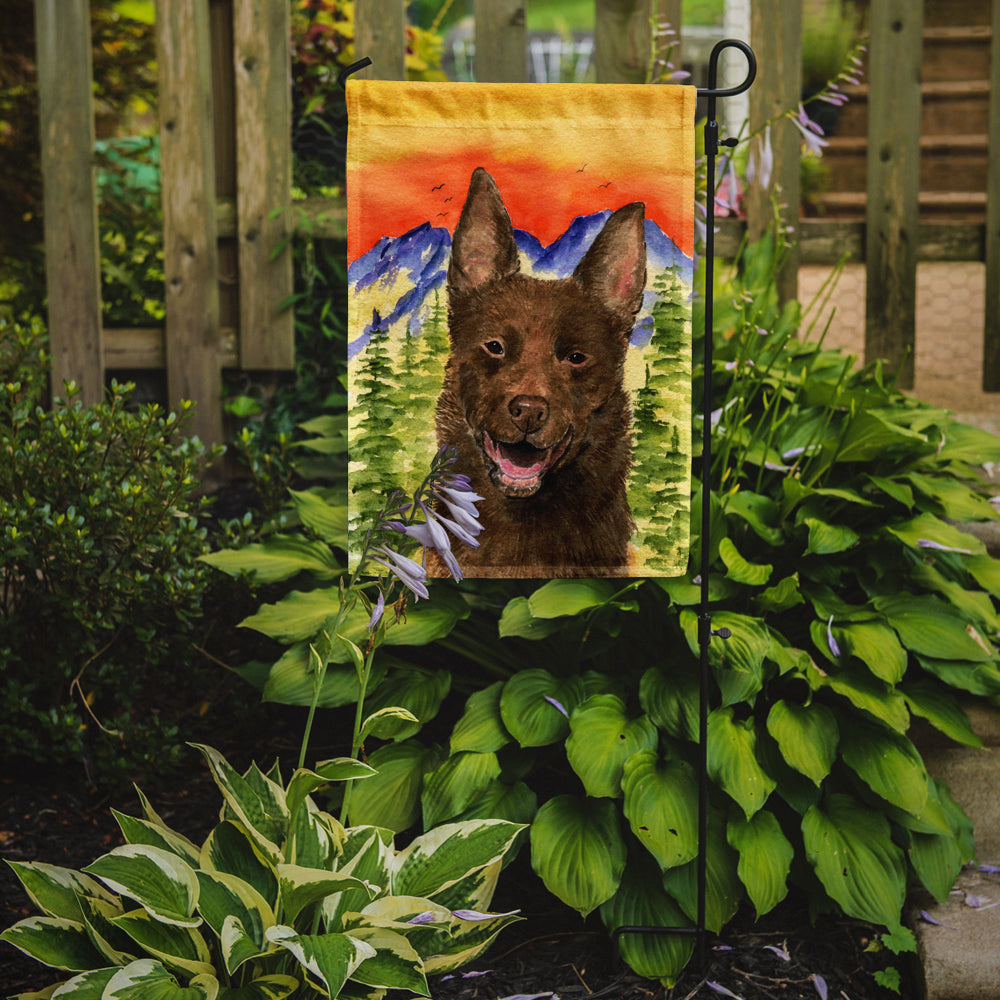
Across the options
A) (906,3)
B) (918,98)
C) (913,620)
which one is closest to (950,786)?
(913,620)

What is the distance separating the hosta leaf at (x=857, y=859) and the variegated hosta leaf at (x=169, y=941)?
45.4 inches

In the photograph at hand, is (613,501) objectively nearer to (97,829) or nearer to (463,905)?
(463,905)

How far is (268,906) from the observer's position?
1.61m

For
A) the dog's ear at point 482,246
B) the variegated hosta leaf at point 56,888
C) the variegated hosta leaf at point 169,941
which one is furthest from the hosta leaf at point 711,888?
the dog's ear at point 482,246

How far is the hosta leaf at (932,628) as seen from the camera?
2.20m

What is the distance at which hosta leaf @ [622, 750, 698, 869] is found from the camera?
1.93 meters

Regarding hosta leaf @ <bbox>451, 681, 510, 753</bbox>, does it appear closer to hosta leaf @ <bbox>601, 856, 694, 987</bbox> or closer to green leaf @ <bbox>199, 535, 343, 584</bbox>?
hosta leaf @ <bbox>601, 856, 694, 987</bbox>

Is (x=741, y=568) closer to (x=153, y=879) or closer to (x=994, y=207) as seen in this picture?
(x=153, y=879)

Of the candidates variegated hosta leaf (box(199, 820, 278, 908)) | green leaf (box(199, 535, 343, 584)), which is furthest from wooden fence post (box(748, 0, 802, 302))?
variegated hosta leaf (box(199, 820, 278, 908))

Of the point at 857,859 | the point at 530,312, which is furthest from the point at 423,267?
the point at 857,859

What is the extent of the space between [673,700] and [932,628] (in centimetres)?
63

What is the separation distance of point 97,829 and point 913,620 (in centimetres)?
194

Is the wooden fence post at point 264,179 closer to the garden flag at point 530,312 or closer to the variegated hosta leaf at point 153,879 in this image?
the garden flag at point 530,312

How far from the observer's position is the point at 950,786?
2381 millimetres
